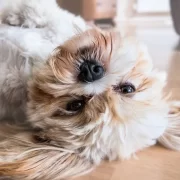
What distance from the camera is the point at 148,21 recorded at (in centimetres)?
470

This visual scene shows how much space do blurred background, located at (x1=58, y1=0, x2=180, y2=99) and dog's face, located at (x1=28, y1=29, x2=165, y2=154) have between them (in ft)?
0.49

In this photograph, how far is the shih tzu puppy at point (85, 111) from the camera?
861mm

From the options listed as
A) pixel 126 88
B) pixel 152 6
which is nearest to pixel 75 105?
pixel 126 88

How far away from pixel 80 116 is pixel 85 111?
0.02 m

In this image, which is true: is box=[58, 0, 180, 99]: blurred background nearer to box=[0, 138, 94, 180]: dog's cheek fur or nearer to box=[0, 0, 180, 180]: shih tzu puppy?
box=[0, 0, 180, 180]: shih tzu puppy

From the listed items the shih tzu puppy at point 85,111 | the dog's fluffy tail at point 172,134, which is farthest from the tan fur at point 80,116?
the dog's fluffy tail at point 172,134

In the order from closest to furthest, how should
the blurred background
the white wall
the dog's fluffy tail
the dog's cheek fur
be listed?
the dog's cheek fur, the dog's fluffy tail, the blurred background, the white wall

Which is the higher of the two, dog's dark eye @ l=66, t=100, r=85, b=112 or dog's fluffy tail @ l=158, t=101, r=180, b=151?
dog's dark eye @ l=66, t=100, r=85, b=112

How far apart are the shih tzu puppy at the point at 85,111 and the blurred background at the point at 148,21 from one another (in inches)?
5.7

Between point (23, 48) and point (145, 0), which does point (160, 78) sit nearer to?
point (23, 48)

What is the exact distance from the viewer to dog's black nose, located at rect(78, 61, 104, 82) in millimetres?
847

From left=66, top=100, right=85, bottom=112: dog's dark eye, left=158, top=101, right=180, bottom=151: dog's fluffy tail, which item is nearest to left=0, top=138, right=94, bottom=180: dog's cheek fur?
left=66, top=100, right=85, bottom=112: dog's dark eye

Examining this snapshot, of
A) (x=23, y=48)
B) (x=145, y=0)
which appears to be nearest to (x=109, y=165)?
(x=23, y=48)

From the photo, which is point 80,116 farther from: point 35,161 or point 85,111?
point 35,161
